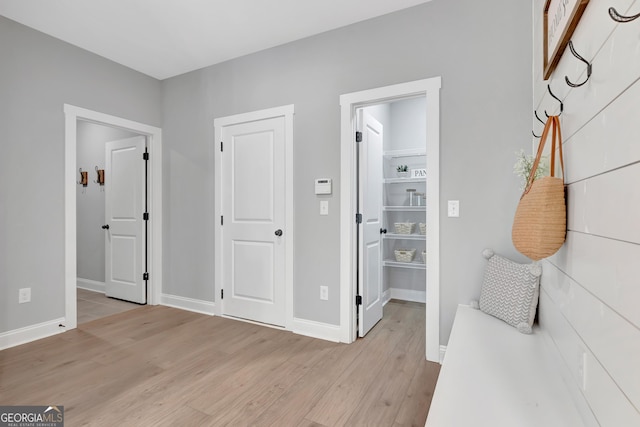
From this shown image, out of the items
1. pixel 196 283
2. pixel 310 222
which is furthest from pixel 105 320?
pixel 310 222

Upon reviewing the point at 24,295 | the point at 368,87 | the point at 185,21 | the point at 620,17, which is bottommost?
the point at 24,295

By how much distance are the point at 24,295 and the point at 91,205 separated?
7.21 feet

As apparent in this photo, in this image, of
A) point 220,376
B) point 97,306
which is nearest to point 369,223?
point 220,376

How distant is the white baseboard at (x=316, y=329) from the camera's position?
2.71m

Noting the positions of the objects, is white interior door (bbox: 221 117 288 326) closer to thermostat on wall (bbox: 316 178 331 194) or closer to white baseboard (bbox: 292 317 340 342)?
white baseboard (bbox: 292 317 340 342)

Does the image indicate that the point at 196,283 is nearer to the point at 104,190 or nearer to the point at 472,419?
the point at 104,190

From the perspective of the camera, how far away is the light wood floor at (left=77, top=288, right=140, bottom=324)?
3389 mm

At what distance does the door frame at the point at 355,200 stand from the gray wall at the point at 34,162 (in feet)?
8.58

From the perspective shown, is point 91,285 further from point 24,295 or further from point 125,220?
point 24,295

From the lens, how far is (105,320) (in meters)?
3.22

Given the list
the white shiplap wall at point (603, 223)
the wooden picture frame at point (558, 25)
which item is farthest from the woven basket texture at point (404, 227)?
the white shiplap wall at point (603, 223)

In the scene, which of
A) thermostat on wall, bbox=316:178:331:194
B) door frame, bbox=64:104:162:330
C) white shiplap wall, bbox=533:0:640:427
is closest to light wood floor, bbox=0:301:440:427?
door frame, bbox=64:104:162:330

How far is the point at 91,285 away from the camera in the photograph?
4.49m

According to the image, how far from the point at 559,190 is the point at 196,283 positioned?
3.42m
